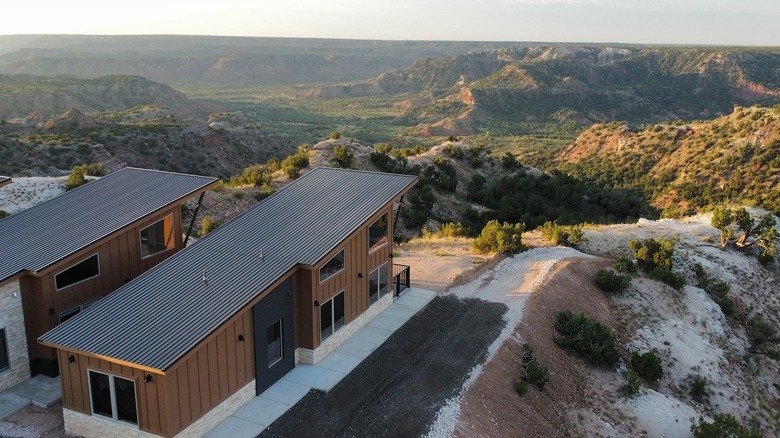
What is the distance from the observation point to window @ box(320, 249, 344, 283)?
16344mm

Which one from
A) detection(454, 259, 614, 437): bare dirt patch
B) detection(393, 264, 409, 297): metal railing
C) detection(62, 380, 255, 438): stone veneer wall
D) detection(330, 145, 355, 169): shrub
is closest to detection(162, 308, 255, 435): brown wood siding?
detection(62, 380, 255, 438): stone veneer wall

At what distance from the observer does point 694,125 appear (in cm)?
6550

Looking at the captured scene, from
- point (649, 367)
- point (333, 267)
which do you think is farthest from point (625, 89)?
point (333, 267)

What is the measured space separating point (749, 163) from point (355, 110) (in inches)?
4284

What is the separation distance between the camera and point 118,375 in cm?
1223

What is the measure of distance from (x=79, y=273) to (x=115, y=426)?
486cm

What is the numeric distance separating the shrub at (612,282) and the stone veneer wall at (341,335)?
29.0ft

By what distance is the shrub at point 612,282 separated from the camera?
2358 cm

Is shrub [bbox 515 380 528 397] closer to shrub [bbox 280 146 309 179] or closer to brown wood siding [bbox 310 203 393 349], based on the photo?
brown wood siding [bbox 310 203 393 349]

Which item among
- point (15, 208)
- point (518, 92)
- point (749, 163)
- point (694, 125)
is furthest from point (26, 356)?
point (518, 92)

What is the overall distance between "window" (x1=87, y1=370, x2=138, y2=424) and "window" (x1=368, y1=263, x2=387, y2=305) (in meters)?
8.31

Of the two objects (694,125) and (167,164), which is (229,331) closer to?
(167,164)

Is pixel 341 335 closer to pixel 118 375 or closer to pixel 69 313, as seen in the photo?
pixel 118 375

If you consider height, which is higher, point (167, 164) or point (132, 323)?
point (132, 323)
